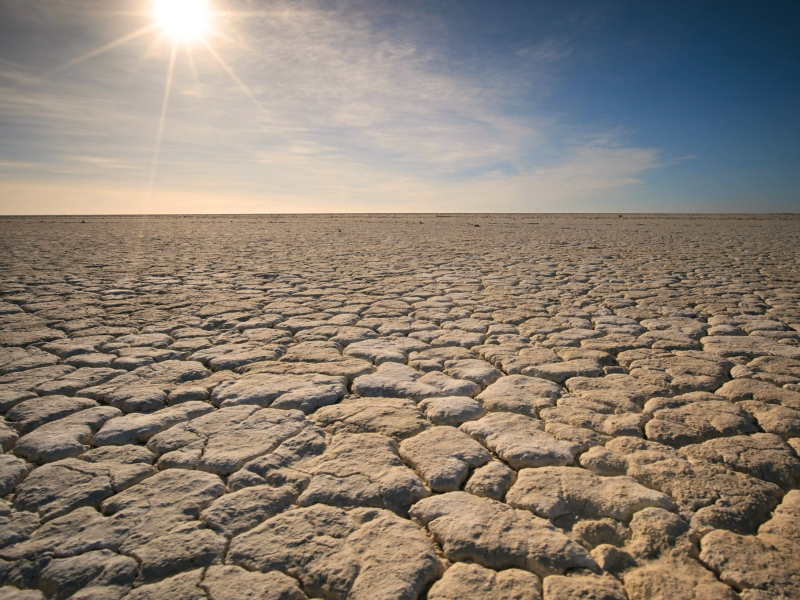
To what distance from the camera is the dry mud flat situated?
1090mm

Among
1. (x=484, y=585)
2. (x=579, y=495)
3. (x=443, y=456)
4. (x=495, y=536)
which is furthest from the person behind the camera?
(x=443, y=456)

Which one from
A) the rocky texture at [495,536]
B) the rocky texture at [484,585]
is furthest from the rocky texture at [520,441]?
the rocky texture at [484,585]

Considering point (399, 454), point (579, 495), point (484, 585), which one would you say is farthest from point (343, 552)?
point (579, 495)

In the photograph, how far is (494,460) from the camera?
1544 mm

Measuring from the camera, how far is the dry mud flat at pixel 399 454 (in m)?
1.09

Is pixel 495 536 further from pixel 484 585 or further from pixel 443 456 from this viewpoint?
pixel 443 456

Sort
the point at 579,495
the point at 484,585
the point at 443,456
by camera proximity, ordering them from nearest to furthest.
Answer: the point at 484,585
the point at 579,495
the point at 443,456

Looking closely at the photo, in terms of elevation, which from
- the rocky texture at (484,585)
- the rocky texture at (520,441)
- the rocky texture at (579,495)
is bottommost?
the rocky texture at (484,585)

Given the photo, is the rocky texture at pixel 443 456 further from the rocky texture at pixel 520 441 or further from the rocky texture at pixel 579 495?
the rocky texture at pixel 579 495

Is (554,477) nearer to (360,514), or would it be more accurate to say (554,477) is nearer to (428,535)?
(428,535)

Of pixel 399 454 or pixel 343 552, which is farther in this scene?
pixel 399 454

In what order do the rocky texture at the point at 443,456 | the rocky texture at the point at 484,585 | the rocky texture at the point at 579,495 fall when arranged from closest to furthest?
the rocky texture at the point at 484,585 < the rocky texture at the point at 579,495 < the rocky texture at the point at 443,456

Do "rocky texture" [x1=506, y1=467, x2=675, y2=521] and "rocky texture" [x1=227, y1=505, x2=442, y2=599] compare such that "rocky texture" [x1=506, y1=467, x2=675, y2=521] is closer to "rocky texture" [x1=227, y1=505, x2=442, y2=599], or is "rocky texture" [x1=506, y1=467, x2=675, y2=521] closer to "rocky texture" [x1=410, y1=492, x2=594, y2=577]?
"rocky texture" [x1=410, y1=492, x2=594, y2=577]

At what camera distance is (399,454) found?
158 centimetres
